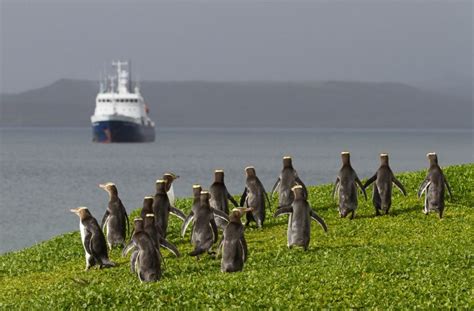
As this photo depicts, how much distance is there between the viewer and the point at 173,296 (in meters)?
17.7

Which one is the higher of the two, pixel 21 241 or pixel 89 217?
pixel 89 217

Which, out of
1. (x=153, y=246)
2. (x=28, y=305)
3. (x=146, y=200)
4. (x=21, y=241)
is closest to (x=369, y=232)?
(x=146, y=200)

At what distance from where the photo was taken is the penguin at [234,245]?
19.7 meters

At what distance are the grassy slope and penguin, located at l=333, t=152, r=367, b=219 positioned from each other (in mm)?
446

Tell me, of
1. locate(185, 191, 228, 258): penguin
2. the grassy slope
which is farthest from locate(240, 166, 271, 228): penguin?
locate(185, 191, 228, 258): penguin

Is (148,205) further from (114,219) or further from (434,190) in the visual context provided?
(434,190)

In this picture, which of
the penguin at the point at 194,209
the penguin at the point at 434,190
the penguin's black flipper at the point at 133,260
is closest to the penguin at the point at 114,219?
the penguin at the point at 194,209

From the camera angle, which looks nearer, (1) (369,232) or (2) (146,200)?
(2) (146,200)

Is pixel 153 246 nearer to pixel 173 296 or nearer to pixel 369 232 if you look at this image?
pixel 173 296

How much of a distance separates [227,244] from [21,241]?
5275 cm

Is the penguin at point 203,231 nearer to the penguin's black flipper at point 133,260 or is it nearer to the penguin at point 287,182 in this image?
the penguin's black flipper at point 133,260

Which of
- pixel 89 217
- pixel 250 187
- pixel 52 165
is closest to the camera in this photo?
pixel 89 217

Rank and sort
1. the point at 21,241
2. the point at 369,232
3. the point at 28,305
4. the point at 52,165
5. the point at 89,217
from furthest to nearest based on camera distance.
Result: 1. the point at 52,165
2. the point at 21,241
3. the point at 369,232
4. the point at 89,217
5. the point at 28,305

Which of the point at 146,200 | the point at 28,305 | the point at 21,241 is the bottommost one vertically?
the point at 21,241
